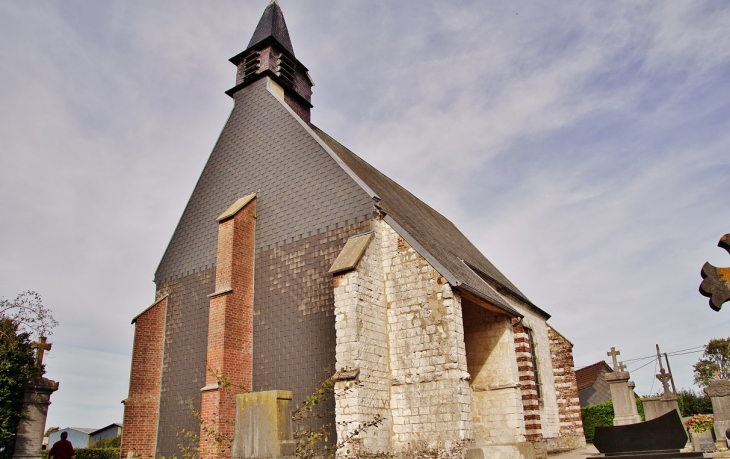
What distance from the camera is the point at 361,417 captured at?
32.6ft

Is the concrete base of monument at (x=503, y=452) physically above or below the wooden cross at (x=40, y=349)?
below

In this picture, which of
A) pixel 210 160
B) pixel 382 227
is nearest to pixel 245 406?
pixel 382 227

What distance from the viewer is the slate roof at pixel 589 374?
31.5 meters

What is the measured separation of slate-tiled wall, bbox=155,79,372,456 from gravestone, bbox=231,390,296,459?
6.73 metres

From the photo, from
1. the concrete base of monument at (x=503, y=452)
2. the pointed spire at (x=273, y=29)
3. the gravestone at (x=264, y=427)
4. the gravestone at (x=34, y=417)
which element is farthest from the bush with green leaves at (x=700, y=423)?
the pointed spire at (x=273, y=29)

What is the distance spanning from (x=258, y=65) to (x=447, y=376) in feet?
39.9

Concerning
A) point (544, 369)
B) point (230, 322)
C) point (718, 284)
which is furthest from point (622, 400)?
point (718, 284)

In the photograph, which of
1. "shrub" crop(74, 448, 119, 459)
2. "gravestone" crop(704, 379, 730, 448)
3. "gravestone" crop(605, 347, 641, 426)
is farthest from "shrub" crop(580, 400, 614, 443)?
"shrub" crop(74, 448, 119, 459)

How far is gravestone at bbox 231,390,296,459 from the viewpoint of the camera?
15.5ft

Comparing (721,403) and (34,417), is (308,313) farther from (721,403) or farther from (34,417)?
(721,403)

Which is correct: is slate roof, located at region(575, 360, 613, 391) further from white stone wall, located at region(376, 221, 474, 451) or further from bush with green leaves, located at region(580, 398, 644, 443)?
white stone wall, located at region(376, 221, 474, 451)

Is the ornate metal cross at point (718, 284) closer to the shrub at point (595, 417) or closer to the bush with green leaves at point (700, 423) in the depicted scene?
the bush with green leaves at point (700, 423)

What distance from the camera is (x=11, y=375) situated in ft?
32.5

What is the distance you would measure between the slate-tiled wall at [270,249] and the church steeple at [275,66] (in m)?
0.68
